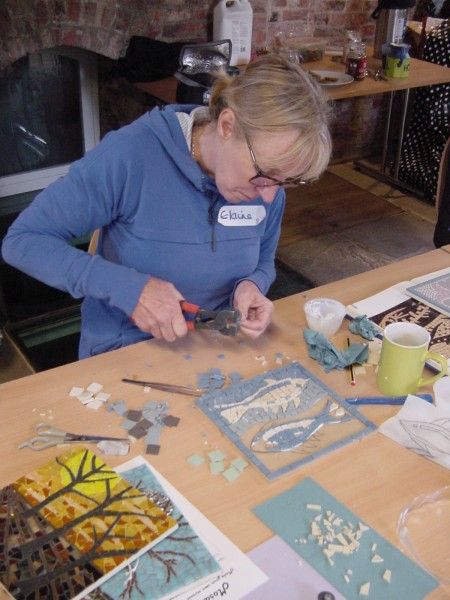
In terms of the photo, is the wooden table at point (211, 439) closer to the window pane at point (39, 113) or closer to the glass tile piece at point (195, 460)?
the glass tile piece at point (195, 460)

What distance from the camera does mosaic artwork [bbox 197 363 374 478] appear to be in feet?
3.50

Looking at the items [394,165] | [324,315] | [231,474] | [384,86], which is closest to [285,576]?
[231,474]

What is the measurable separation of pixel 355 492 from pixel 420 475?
4.9 inches

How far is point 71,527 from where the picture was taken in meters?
0.90

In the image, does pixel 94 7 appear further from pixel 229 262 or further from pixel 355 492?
pixel 355 492

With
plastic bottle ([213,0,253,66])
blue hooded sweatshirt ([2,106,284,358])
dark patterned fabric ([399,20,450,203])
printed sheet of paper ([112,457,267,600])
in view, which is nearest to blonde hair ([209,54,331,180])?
blue hooded sweatshirt ([2,106,284,358])

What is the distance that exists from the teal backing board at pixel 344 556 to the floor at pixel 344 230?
6.90ft

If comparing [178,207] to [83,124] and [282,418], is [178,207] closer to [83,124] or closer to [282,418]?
[282,418]

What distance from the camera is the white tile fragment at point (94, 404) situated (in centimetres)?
113

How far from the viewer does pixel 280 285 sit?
10.4ft

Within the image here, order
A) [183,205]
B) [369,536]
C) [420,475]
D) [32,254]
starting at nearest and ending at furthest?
[369,536]
[420,475]
[32,254]
[183,205]

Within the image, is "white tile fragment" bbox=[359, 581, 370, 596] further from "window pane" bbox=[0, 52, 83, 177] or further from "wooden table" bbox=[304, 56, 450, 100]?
"window pane" bbox=[0, 52, 83, 177]

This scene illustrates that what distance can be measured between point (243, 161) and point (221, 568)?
29.4 inches

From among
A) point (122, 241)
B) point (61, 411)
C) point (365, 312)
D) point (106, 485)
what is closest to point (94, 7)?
point (122, 241)
